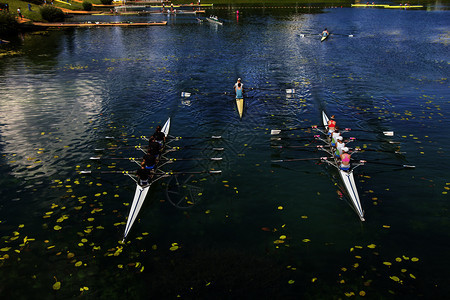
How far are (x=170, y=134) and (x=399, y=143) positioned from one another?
18.7m

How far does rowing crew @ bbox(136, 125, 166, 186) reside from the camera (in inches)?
763

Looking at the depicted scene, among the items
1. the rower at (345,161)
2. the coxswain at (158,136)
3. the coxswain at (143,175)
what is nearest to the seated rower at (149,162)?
the coxswain at (143,175)

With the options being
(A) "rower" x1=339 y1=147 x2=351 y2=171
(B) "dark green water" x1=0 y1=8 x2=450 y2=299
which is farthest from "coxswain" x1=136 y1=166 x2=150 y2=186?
(A) "rower" x1=339 y1=147 x2=351 y2=171

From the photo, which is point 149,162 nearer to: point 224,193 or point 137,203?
point 137,203

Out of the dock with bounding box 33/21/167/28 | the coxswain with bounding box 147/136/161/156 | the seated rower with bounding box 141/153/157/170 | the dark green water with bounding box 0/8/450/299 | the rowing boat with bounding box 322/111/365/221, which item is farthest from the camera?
the dock with bounding box 33/21/167/28

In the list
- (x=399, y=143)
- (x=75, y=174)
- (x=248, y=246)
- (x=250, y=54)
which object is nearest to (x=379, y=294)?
(x=248, y=246)

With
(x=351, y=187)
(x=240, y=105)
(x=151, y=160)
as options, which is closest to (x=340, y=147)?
(x=351, y=187)

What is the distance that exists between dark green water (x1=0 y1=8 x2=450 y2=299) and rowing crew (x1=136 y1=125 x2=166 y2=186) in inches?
47.8

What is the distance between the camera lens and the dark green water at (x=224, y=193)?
47.3 ft

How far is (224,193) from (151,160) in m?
5.16

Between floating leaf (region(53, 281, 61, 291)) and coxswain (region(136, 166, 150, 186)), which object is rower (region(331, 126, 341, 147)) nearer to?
coxswain (region(136, 166, 150, 186))

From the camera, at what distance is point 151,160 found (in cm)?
2066

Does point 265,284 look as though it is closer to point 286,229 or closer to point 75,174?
point 286,229

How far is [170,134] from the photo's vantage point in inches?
1095
